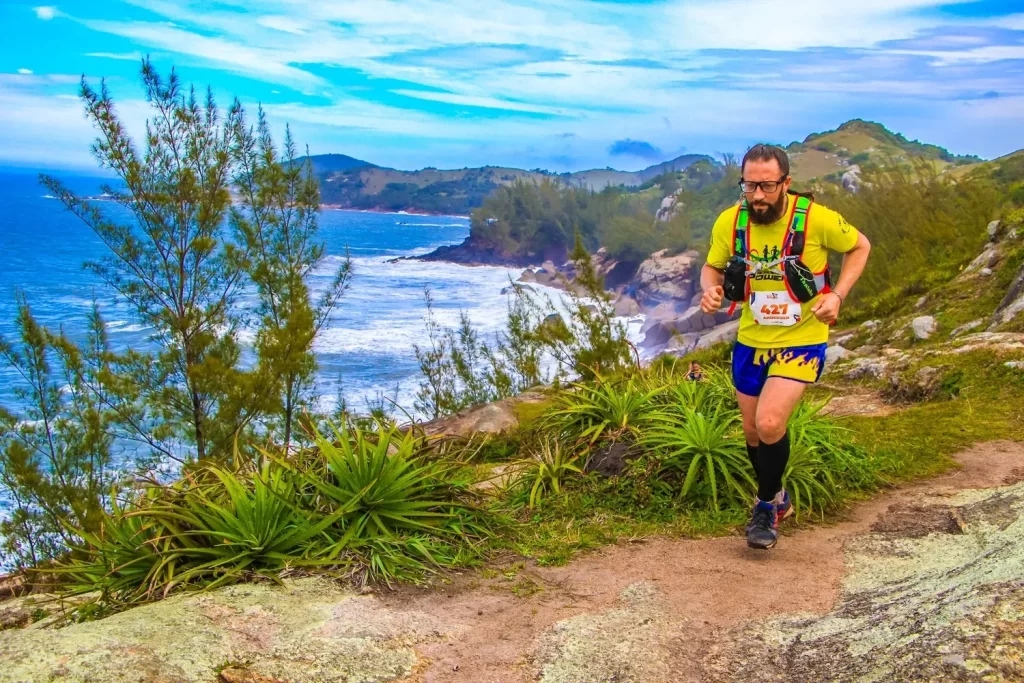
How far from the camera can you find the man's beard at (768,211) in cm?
427

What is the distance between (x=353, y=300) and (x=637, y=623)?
2697 inches

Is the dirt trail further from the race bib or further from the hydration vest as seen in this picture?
the hydration vest

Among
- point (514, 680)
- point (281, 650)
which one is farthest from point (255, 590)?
point (514, 680)

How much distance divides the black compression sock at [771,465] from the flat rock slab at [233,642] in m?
1.92

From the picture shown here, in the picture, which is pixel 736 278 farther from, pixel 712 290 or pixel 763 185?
pixel 763 185

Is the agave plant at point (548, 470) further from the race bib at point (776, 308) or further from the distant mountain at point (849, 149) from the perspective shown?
the distant mountain at point (849, 149)

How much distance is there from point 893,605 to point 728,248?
1.92 meters

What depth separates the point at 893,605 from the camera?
11.5 ft

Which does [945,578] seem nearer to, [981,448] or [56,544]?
[981,448]

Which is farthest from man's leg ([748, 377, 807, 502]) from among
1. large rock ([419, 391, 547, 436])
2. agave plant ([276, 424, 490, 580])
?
large rock ([419, 391, 547, 436])

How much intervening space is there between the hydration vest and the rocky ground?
1395 mm

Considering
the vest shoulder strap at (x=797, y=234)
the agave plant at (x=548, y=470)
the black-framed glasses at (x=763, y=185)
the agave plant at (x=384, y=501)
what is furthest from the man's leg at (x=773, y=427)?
the agave plant at (x=384, y=501)

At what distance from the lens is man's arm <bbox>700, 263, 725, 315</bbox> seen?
14.1ft

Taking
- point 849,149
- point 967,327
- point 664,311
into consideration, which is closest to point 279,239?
point 967,327
